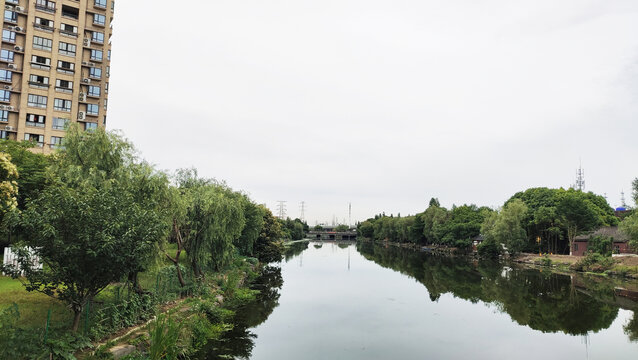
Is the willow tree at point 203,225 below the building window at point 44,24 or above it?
below

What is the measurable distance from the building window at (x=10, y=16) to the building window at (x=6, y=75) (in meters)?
7.71

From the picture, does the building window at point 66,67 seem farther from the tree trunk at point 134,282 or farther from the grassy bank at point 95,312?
the tree trunk at point 134,282

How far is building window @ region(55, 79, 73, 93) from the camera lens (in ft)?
195

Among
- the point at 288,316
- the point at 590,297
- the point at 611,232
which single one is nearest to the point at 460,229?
the point at 611,232

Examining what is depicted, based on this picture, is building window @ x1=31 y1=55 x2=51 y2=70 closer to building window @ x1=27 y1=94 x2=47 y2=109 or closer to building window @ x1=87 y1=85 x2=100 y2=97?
building window @ x1=27 y1=94 x2=47 y2=109

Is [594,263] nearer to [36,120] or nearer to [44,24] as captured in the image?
[36,120]

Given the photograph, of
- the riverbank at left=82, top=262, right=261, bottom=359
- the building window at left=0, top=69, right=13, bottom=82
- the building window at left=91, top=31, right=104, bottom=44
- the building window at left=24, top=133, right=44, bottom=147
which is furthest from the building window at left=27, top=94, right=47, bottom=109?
Answer: the riverbank at left=82, top=262, right=261, bottom=359

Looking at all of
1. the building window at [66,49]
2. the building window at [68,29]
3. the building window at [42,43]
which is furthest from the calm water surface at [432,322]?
the building window at [68,29]

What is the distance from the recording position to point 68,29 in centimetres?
6125

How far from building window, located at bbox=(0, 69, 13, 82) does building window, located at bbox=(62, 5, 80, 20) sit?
41.3 ft

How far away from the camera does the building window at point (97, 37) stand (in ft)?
209

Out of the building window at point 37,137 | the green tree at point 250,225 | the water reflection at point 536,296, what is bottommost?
the water reflection at point 536,296

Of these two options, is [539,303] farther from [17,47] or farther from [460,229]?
[17,47]

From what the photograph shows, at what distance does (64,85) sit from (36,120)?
6.84 meters
